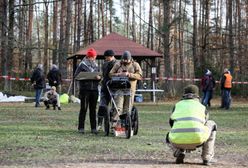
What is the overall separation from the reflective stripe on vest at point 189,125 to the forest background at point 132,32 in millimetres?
26188

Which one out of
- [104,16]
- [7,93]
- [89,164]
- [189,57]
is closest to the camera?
[89,164]

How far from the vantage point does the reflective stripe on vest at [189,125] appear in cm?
739

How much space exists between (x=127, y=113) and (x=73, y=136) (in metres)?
1.21

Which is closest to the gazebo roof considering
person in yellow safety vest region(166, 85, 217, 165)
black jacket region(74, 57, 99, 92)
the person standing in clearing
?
black jacket region(74, 57, 99, 92)

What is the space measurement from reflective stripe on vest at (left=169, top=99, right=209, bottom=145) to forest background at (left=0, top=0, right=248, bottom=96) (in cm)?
2619

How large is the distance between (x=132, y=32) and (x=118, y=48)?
1695 inches

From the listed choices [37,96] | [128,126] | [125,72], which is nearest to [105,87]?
[125,72]

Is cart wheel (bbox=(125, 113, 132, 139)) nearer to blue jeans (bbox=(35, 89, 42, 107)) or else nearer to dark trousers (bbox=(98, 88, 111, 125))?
dark trousers (bbox=(98, 88, 111, 125))

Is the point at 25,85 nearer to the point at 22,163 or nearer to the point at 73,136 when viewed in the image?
the point at 73,136

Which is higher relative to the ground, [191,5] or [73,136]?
[191,5]

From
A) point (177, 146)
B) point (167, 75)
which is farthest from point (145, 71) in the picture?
point (177, 146)

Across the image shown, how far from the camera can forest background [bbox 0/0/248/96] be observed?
117 ft

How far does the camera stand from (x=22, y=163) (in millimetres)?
7484

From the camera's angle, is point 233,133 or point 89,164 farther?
point 233,133
